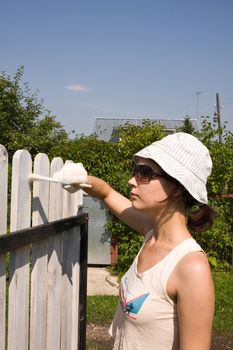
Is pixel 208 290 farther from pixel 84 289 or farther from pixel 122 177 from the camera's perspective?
pixel 122 177

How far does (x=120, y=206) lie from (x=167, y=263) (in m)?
0.75

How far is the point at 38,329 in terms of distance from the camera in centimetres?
178

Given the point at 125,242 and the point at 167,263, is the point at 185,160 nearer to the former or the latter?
the point at 167,263

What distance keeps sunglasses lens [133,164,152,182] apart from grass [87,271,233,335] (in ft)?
10.7

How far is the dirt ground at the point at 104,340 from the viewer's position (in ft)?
13.0

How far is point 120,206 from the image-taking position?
2236mm

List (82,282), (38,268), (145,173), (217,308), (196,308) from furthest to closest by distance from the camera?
1. (217,308)
2. (82,282)
3. (38,268)
4. (145,173)
5. (196,308)

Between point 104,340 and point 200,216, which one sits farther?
point 104,340

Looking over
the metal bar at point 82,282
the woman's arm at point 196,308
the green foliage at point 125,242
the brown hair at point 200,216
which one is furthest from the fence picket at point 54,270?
the green foliage at point 125,242

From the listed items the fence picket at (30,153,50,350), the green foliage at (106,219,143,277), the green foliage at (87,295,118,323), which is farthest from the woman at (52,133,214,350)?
the green foliage at (106,219,143,277)

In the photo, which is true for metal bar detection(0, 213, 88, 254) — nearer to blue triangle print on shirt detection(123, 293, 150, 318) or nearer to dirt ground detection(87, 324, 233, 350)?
blue triangle print on shirt detection(123, 293, 150, 318)

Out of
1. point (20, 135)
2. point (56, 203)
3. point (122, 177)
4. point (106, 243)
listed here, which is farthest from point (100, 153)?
point (20, 135)

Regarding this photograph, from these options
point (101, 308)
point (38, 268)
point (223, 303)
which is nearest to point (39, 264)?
point (38, 268)

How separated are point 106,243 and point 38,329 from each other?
501 centimetres
